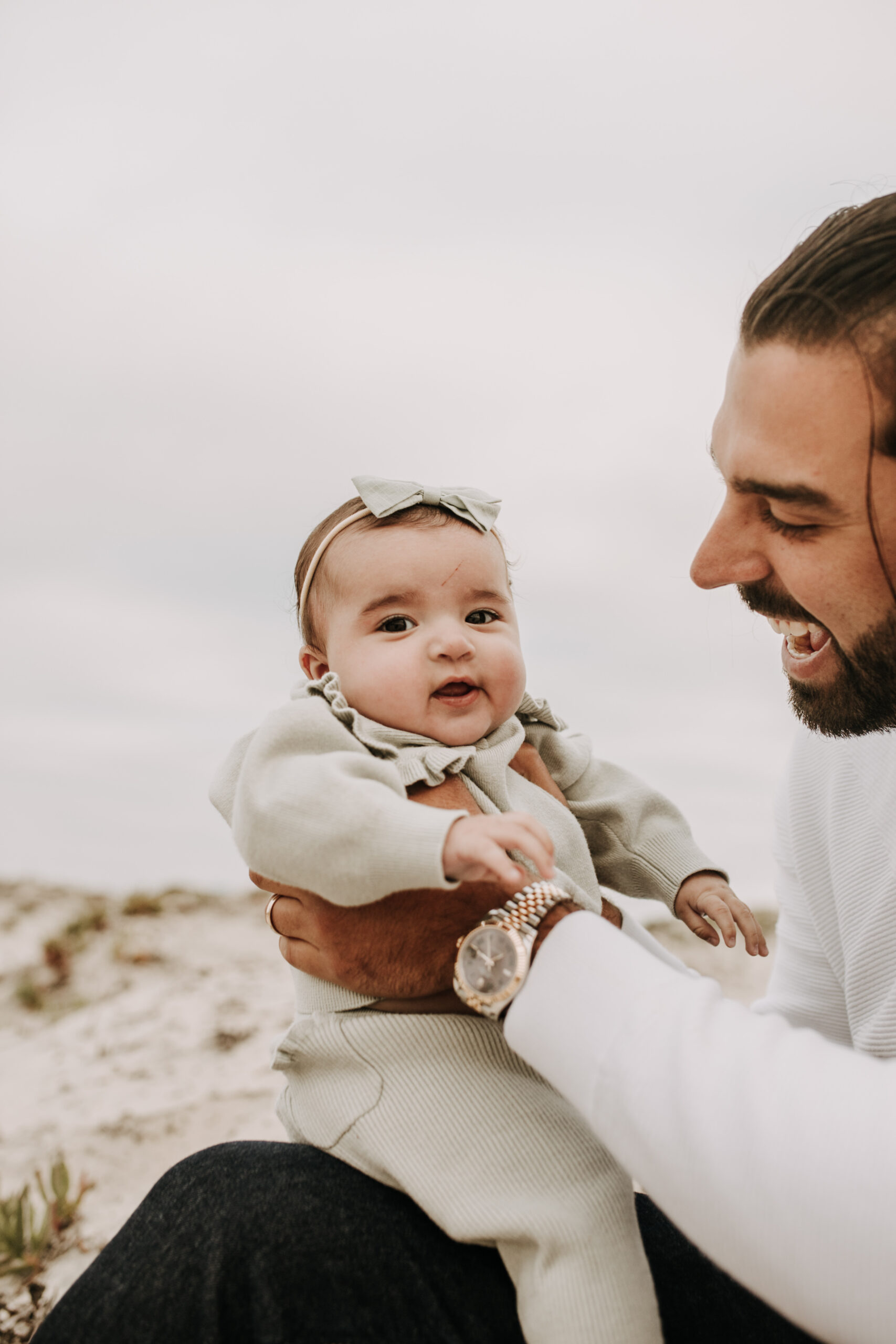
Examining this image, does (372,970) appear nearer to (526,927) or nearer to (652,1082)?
(526,927)

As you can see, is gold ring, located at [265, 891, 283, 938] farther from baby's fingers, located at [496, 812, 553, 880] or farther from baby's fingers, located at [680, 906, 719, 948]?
baby's fingers, located at [680, 906, 719, 948]

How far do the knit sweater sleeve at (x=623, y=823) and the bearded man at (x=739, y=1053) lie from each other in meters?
0.43

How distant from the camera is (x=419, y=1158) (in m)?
1.85

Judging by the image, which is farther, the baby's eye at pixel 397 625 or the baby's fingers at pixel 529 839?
the baby's eye at pixel 397 625

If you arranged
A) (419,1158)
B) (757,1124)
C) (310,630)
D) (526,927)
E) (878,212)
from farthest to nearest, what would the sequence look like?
(310,630) → (878,212) → (419,1158) → (526,927) → (757,1124)

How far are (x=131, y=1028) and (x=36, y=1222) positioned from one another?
2.05 metres

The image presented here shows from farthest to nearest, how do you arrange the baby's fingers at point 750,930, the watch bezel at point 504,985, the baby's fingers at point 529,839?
the baby's fingers at point 750,930, the watch bezel at point 504,985, the baby's fingers at point 529,839

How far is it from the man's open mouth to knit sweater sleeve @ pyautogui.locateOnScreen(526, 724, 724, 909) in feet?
1.70

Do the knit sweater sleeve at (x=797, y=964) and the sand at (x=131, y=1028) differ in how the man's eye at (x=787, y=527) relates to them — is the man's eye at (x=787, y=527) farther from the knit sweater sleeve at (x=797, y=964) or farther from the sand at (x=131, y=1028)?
the sand at (x=131, y=1028)

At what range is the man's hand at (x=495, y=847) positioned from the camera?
61.7 inches

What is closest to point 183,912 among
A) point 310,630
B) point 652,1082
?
point 310,630

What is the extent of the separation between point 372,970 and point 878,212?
192cm

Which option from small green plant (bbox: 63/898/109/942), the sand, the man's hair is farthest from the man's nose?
small green plant (bbox: 63/898/109/942)

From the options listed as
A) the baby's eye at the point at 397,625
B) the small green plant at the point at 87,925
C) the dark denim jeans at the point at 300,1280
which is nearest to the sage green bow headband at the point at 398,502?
the baby's eye at the point at 397,625
